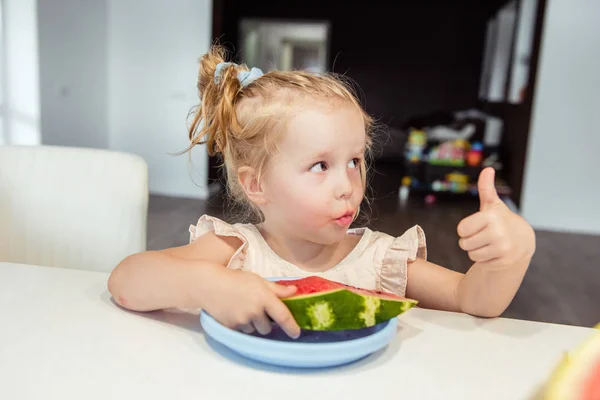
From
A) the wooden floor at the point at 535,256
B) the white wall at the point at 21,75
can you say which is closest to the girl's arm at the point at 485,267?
the wooden floor at the point at 535,256

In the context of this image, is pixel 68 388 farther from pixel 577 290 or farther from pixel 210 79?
pixel 577 290

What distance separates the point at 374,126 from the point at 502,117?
596 centimetres

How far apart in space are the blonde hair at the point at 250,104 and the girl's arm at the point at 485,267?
0.22 metres

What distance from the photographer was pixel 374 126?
120 centimetres

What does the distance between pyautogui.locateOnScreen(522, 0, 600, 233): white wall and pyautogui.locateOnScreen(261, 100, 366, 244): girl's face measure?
4.32 meters

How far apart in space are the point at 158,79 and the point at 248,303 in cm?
503

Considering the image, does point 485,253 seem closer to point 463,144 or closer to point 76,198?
point 76,198

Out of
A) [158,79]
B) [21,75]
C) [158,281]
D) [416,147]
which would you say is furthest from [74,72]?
[158,281]

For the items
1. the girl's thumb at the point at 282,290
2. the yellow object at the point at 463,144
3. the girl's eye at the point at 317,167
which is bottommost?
the yellow object at the point at 463,144

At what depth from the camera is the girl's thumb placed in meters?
0.72

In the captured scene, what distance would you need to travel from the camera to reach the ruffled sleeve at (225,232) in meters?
1.05

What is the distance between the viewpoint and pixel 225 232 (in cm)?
105

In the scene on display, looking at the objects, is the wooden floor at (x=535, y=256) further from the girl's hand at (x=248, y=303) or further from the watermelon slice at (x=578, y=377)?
the watermelon slice at (x=578, y=377)

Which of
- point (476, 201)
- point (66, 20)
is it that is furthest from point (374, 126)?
point (476, 201)
